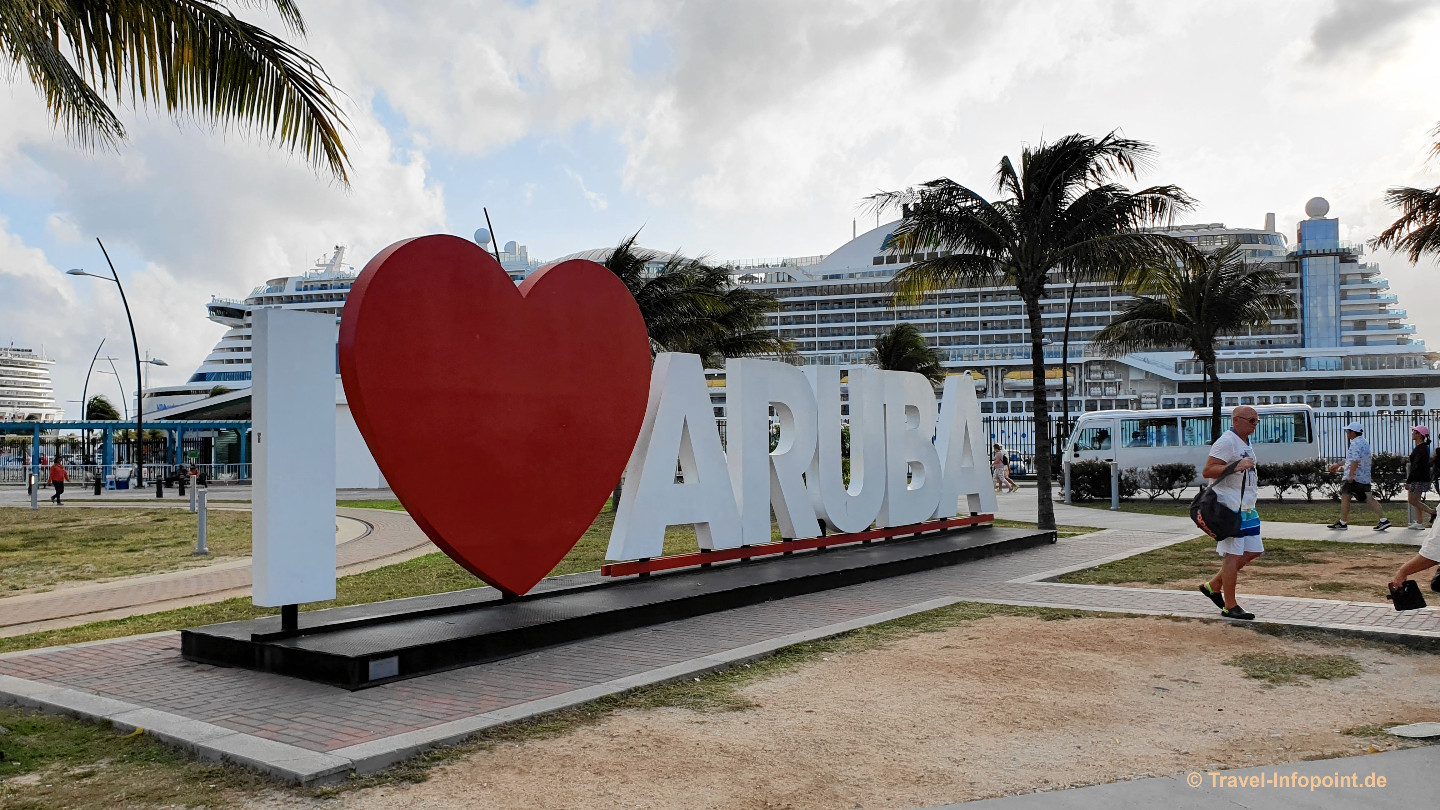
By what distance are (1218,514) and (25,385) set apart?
195 metres

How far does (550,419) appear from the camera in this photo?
7.78m

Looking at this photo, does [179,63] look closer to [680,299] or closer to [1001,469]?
[680,299]

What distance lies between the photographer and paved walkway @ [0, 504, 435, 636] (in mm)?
9031

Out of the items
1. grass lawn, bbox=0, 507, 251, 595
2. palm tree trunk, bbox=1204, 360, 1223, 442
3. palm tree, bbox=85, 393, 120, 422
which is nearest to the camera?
grass lawn, bbox=0, 507, 251, 595

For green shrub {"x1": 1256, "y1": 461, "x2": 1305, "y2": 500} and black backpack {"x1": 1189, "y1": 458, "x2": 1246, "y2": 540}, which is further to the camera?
green shrub {"x1": 1256, "y1": 461, "x2": 1305, "y2": 500}

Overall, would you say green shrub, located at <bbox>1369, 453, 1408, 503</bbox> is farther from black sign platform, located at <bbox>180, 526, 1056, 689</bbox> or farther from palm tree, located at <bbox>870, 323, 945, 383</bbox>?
black sign platform, located at <bbox>180, 526, 1056, 689</bbox>

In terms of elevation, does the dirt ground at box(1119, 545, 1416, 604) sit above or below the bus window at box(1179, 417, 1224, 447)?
below

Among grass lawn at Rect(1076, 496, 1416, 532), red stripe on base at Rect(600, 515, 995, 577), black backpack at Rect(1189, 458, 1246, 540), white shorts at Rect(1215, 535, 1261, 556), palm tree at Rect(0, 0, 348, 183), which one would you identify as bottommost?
grass lawn at Rect(1076, 496, 1416, 532)

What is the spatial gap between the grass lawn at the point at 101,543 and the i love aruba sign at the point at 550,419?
7.29 m

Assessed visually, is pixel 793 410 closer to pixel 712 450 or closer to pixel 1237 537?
pixel 712 450

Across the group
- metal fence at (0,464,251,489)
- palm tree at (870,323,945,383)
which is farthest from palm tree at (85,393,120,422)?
palm tree at (870,323,945,383)

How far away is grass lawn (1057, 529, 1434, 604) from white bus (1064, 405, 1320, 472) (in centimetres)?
1250

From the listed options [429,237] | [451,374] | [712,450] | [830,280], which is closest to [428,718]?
[451,374]

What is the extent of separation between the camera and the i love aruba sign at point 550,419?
661 cm
